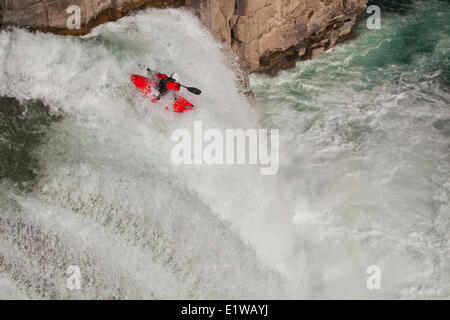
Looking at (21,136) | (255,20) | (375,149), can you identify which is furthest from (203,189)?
(255,20)

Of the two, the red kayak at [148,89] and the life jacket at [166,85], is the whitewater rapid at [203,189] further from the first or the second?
the life jacket at [166,85]

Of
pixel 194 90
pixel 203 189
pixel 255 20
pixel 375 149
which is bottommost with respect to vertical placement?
pixel 375 149

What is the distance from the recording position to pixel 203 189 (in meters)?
8.96

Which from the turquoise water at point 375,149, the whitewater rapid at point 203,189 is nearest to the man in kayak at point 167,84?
the whitewater rapid at point 203,189

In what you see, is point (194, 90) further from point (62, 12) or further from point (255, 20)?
point (62, 12)

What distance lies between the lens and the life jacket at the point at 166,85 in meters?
9.67

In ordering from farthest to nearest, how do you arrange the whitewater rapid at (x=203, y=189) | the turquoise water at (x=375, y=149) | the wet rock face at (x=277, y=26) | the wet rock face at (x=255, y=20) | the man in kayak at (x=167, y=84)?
the wet rock face at (x=277, y=26), the wet rock face at (x=255, y=20), the man in kayak at (x=167, y=84), the turquoise water at (x=375, y=149), the whitewater rapid at (x=203, y=189)

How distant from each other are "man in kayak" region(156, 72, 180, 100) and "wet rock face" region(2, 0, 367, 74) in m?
1.93

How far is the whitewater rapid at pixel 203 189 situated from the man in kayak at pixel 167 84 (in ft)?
1.35

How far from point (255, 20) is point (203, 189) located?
455cm
